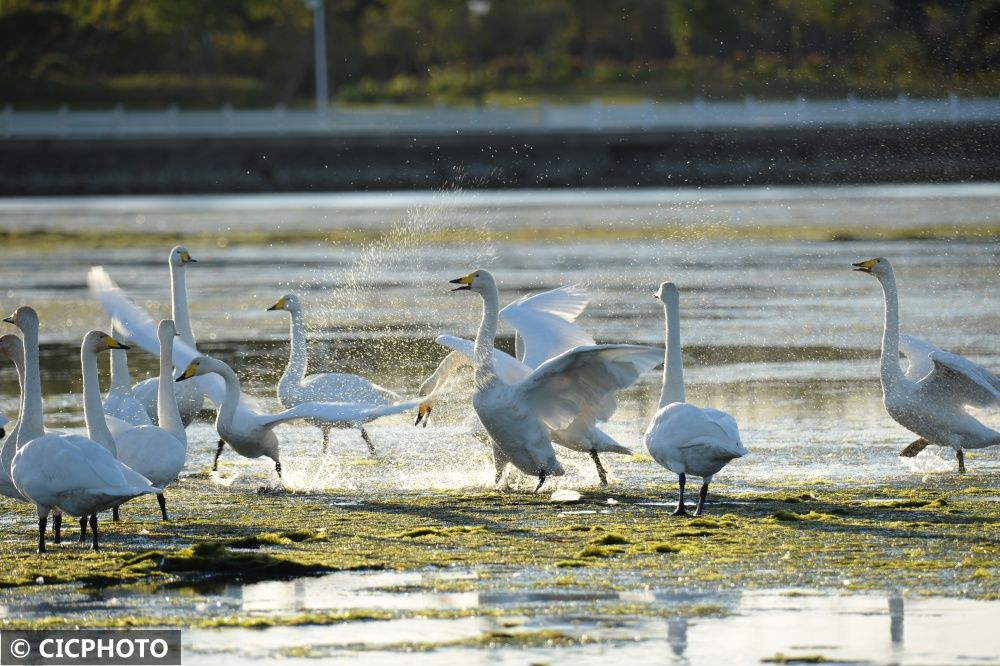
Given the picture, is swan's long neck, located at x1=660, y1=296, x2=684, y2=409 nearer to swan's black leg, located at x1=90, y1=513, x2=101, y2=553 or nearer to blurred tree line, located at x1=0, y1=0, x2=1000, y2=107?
swan's black leg, located at x1=90, y1=513, x2=101, y2=553

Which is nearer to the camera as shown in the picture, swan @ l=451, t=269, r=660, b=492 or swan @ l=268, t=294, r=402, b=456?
swan @ l=451, t=269, r=660, b=492

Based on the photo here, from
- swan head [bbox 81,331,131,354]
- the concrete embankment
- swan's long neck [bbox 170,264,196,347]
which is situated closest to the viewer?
swan head [bbox 81,331,131,354]

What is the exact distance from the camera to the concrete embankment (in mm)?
45500

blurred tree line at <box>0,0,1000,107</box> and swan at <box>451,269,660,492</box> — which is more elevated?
blurred tree line at <box>0,0,1000,107</box>

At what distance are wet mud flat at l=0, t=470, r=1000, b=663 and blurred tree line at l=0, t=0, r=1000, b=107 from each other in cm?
4607

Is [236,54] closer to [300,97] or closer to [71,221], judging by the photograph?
[300,97]

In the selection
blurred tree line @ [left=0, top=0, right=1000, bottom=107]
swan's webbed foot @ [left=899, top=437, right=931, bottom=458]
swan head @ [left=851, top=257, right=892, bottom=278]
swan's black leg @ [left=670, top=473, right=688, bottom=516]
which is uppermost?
blurred tree line @ [left=0, top=0, right=1000, bottom=107]

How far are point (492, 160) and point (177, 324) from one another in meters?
31.9

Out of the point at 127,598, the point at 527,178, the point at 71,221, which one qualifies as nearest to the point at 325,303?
the point at 127,598

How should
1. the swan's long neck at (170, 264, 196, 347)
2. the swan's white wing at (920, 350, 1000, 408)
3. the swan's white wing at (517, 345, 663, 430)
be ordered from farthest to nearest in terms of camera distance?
the swan's long neck at (170, 264, 196, 347)
the swan's white wing at (920, 350, 1000, 408)
the swan's white wing at (517, 345, 663, 430)

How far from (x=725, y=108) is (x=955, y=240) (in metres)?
16.7

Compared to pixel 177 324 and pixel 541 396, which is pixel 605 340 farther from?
pixel 541 396

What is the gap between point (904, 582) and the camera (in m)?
8.33

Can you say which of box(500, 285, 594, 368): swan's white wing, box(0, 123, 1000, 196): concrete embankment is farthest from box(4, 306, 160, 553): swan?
box(0, 123, 1000, 196): concrete embankment
